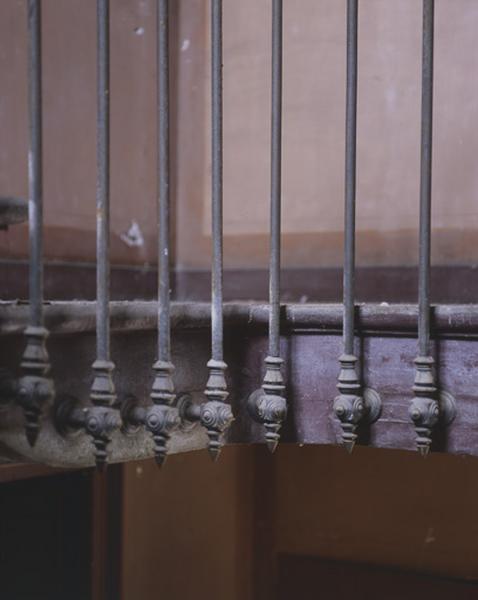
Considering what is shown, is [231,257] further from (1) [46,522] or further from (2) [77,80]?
(1) [46,522]

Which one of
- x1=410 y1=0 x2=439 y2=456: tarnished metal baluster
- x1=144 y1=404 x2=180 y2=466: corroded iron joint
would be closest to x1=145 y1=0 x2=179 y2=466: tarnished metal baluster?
x1=144 y1=404 x2=180 y2=466: corroded iron joint

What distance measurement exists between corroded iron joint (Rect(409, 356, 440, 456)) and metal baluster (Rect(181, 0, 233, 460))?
0.28 m

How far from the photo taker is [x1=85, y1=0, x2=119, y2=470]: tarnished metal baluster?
115 centimetres

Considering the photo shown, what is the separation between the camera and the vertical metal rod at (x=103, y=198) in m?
1.15

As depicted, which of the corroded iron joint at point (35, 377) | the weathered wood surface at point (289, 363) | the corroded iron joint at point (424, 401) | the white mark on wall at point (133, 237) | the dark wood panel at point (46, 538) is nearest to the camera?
the corroded iron joint at point (35, 377)

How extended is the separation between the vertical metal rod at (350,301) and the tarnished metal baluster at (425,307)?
9cm

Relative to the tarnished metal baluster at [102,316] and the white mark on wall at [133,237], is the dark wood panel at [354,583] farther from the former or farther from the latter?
the tarnished metal baluster at [102,316]

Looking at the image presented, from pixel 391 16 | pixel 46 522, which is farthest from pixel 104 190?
pixel 46 522

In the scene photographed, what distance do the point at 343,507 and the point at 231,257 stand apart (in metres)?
0.94

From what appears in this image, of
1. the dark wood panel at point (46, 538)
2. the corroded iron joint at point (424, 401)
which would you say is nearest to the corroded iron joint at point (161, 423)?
the corroded iron joint at point (424, 401)

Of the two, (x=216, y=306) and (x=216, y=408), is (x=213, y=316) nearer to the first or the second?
(x=216, y=306)

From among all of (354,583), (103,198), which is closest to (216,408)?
(103,198)

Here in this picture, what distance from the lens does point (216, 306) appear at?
1.30m

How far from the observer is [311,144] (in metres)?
2.70
